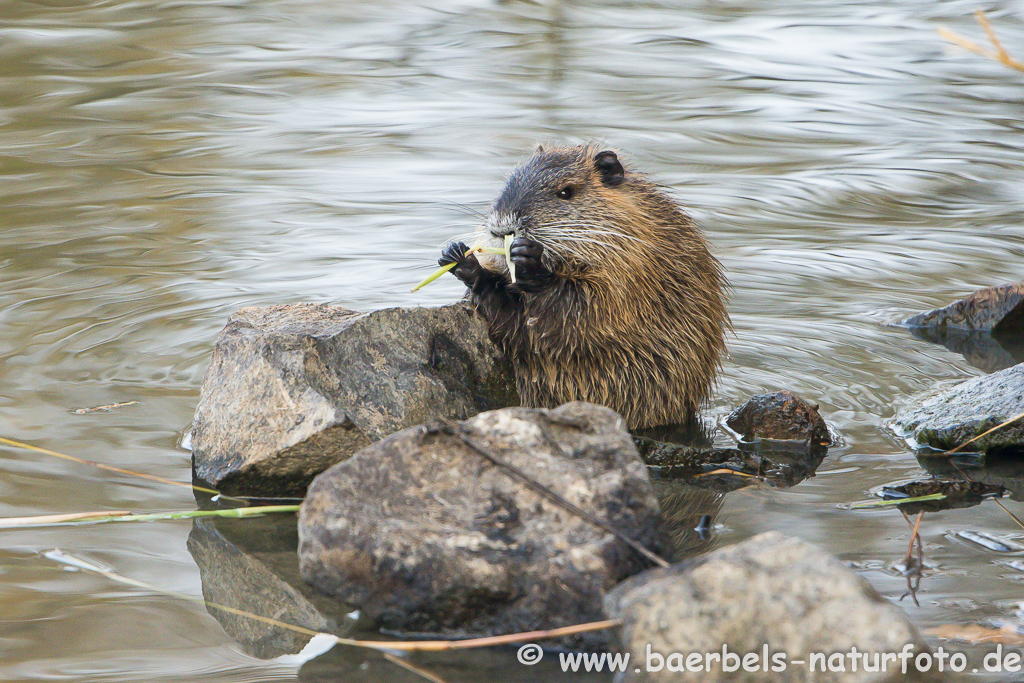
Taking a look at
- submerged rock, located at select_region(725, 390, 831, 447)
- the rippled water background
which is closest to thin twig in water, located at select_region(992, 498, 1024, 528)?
the rippled water background

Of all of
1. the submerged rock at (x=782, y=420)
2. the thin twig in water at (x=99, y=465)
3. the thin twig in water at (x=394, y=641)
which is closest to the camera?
the thin twig in water at (x=394, y=641)

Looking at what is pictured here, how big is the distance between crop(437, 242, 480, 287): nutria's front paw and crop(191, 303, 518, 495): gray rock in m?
0.19

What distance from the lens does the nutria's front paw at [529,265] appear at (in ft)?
13.3

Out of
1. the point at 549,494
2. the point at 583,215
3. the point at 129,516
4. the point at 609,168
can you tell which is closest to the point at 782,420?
the point at 583,215

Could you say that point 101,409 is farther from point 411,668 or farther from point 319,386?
point 411,668

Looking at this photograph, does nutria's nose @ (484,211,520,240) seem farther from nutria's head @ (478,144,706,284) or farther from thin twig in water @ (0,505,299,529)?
thin twig in water @ (0,505,299,529)

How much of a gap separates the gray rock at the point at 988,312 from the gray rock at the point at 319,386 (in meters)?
2.52

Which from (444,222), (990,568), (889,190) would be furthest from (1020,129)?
(990,568)

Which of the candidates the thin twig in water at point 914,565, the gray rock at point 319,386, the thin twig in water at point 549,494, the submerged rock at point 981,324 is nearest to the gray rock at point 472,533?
the thin twig in water at point 549,494

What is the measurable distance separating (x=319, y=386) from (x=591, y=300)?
115 centimetres

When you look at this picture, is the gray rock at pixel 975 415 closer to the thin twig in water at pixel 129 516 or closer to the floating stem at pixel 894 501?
the floating stem at pixel 894 501

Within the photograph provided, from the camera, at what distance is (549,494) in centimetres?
266

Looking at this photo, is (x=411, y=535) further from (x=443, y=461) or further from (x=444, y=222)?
(x=444, y=222)

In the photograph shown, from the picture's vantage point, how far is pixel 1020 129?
9039mm
